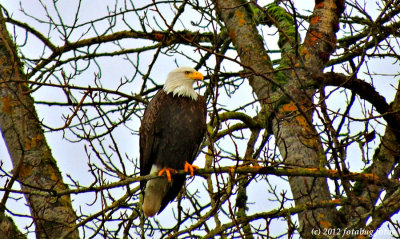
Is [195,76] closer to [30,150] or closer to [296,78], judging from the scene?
[296,78]

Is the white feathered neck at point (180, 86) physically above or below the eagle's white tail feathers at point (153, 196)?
above

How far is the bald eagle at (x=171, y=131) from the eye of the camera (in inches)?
236

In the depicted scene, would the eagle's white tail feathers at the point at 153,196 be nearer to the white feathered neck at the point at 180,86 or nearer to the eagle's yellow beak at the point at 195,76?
the white feathered neck at the point at 180,86

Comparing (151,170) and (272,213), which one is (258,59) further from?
(272,213)

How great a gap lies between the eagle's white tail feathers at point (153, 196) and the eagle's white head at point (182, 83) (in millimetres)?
790

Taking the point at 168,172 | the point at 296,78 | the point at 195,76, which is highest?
the point at 195,76

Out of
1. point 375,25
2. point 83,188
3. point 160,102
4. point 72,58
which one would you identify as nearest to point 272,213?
point 83,188

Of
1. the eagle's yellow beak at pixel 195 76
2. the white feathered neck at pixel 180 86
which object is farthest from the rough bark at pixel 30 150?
the eagle's yellow beak at pixel 195 76

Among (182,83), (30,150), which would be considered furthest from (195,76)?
(30,150)

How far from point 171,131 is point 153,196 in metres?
0.75

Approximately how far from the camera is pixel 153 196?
6.28m

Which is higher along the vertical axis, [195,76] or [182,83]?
[195,76]

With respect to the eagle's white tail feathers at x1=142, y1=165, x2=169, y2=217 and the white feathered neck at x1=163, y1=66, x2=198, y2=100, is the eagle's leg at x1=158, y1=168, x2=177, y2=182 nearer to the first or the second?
the eagle's white tail feathers at x1=142, y1=165, x2=169, y2=217

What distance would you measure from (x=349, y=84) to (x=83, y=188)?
2493 mm
